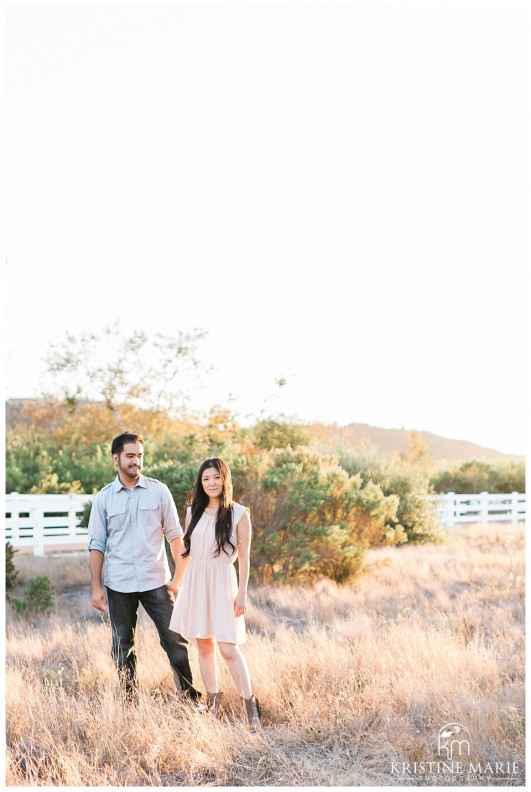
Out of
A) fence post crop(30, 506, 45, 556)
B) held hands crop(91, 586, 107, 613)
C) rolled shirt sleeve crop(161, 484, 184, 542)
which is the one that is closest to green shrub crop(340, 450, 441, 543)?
fence post crop(30, 506, 45, 556)

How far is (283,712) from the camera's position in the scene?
421 cm

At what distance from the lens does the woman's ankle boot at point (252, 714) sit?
4027mm

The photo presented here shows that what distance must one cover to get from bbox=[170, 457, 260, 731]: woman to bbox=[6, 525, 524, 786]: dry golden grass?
0.27 metres

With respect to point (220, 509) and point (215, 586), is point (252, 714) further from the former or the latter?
point (220, 509)

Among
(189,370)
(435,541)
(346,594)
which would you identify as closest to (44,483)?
(189,370)

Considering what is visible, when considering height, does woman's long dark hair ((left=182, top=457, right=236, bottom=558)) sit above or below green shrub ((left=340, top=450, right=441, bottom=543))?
above

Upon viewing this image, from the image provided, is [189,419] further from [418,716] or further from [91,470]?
[418,716]

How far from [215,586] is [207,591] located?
0.06 metres

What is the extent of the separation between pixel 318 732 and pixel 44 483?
Result: 45.2ft

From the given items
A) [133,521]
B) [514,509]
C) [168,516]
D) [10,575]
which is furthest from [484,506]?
[133,521]

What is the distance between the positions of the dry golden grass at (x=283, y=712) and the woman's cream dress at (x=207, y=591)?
0.44 m

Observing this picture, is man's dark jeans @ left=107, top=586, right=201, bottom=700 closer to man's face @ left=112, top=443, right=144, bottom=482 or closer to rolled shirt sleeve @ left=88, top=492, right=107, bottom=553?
rolled shirt sleeve @ left=88, top=492, right=107, bottom=553

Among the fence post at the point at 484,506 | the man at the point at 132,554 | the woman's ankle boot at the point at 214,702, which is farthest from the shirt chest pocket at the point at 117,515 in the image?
the fence post at the point at 484,506

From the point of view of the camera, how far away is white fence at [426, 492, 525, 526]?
17422 mm
